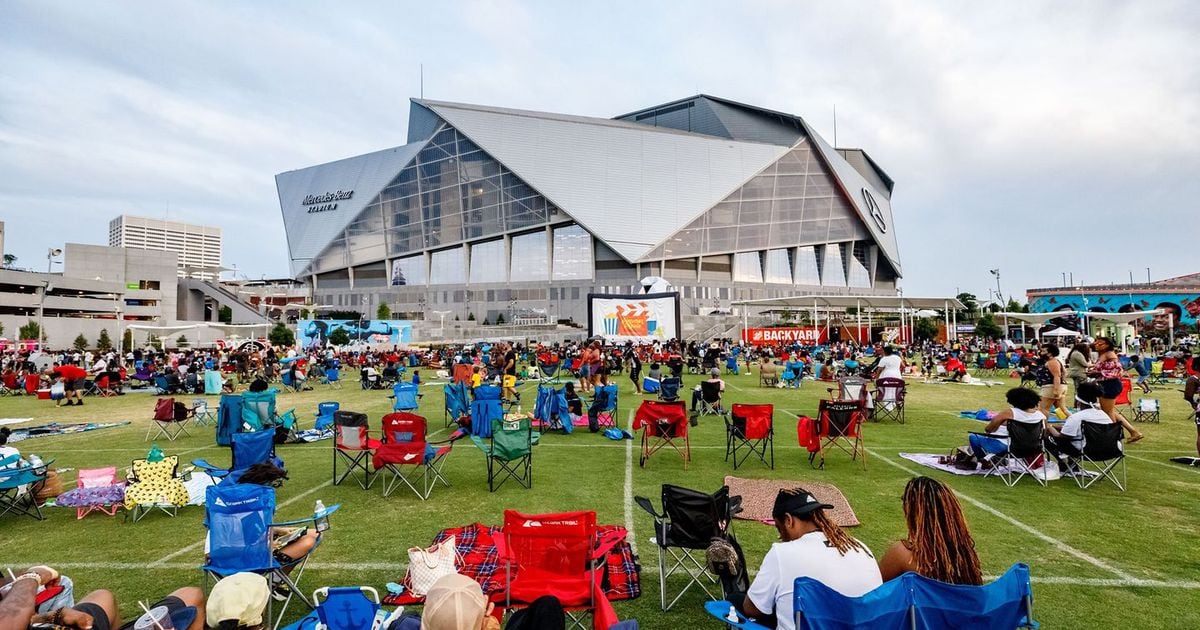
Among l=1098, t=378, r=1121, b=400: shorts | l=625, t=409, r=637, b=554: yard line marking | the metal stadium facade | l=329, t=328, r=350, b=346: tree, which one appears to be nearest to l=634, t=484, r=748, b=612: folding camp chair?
l=625, t=409, r=637, b=554: yard line marking

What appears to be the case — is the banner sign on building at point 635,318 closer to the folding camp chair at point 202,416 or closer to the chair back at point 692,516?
the folding camp chair at point 202,416

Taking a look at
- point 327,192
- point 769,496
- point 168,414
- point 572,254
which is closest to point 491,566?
point 769,496

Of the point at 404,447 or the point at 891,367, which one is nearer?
the point at 404,447

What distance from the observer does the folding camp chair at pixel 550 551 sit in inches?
139

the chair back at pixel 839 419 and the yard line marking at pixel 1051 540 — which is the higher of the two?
the chair back at pixel 839 419

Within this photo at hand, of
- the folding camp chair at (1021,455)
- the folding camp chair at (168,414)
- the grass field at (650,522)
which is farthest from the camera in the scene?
the folding camp chair at (168,414)

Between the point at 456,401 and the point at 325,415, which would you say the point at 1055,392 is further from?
the point at 325,415

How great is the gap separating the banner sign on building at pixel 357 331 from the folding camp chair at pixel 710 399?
35.6 m

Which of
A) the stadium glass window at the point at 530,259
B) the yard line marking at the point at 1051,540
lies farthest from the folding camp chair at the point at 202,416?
the stadium glass window at the point at 530,259

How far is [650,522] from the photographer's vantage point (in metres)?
5.69

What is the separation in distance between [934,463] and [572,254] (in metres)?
56.3

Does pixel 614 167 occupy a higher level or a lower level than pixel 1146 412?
higher

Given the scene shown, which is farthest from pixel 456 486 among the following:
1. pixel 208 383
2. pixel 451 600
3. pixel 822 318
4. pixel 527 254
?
pixel 527 254

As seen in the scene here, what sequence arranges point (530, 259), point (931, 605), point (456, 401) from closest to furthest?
point (931, 605) → point (456, 401) → point (530, 259)
